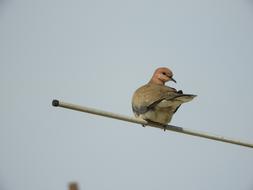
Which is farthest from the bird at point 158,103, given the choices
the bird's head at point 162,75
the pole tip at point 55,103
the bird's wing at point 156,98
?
the pole tip at point 55,103

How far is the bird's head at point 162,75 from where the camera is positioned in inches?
468

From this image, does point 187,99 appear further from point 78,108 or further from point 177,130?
point 78,108

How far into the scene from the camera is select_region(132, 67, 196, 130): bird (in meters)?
9.28

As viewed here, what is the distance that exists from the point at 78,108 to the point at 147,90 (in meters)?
4.60

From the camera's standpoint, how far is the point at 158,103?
967cm

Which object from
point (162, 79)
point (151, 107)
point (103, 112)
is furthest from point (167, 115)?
point (103, 112)

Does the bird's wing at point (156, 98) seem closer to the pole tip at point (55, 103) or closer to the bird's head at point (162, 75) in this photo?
the bird's head at point (162, 75)

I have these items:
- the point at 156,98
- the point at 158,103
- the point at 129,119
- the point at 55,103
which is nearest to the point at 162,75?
the point at 156,98

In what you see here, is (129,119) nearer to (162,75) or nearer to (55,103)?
(55,103)

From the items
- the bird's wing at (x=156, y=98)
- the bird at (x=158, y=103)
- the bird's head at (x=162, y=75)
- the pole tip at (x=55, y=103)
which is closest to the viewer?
the pole tip at (x=55, y=103)

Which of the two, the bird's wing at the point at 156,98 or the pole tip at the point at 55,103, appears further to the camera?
the bird's wing at the point at 156,98

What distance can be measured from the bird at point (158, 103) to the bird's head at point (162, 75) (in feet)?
3.74

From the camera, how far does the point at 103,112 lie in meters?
6.44

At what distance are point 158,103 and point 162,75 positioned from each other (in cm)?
232
